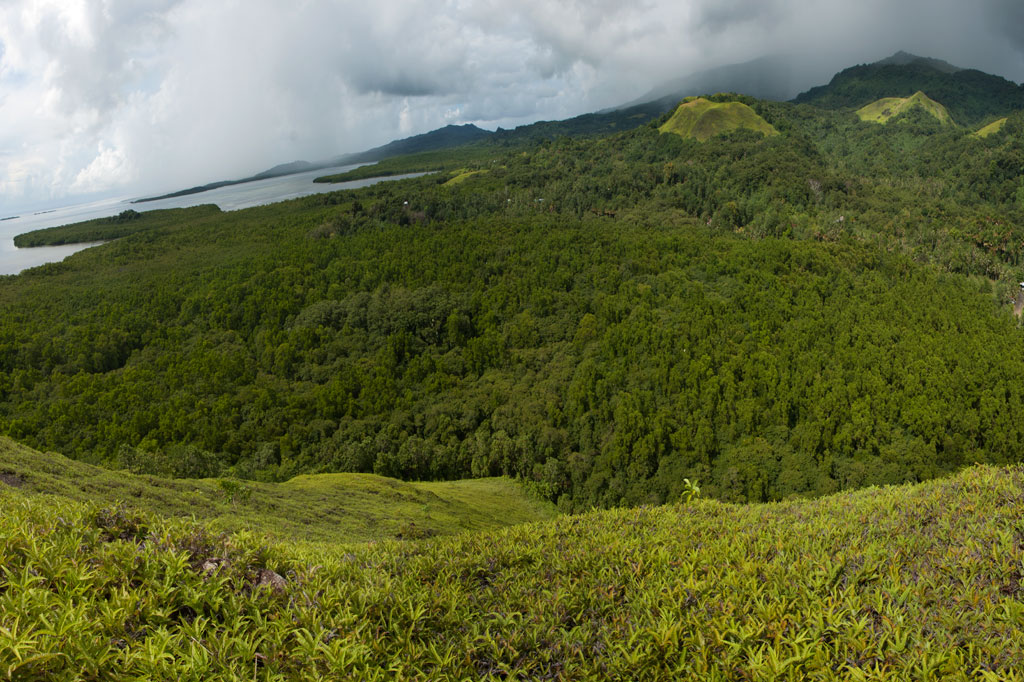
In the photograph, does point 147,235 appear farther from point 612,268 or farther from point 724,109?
point 724,109

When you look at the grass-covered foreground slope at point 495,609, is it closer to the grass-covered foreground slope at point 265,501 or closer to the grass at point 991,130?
the grass-covered foreground slope at point 265,501

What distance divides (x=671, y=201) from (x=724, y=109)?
7930 centimetres

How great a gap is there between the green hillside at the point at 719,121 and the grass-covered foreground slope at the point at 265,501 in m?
196

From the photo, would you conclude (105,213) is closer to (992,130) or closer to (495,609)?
(495,609)

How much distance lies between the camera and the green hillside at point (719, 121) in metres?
185

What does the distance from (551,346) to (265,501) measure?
199 feet

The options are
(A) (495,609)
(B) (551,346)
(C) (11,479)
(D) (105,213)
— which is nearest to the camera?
(A) (495,609)

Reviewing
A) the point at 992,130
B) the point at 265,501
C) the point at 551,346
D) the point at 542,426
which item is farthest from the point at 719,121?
the point at 265,501

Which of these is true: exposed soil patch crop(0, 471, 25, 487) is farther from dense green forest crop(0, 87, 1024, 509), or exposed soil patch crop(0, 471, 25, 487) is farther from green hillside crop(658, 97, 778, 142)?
green hillside crop(658, 97, 778, 142)

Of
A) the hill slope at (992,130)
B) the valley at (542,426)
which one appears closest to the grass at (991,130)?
the hill slope at (992,130)

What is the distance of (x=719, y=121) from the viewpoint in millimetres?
188000

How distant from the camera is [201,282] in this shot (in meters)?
94.0

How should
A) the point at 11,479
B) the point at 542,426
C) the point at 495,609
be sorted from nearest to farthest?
1. the point at 495,609
2. the point at 11,479
3. the point at 542,426

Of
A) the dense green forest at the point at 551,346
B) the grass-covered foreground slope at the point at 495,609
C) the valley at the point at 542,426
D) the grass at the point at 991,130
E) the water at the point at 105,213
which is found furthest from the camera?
the grass at the point at 991,130
